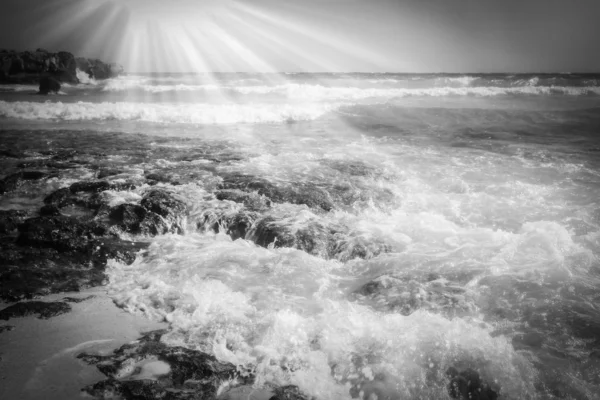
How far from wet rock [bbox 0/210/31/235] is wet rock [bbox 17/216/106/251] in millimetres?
448

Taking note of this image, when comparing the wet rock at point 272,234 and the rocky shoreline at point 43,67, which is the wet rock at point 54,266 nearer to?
the wet rock at point 272,234

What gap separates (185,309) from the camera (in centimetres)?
361

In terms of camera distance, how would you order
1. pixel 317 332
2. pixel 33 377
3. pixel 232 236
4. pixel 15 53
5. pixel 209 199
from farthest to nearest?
pixel 15 53
pixel 209 199
pixel 232 236
pixel 317 332
pixel 33 377

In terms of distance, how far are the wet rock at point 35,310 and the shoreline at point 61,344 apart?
0.20ft

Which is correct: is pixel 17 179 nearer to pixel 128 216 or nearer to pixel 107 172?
pixel 107 172

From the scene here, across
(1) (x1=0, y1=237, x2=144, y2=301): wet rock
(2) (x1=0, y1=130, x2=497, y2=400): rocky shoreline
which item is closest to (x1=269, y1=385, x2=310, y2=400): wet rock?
(2) (x1=0, y1=130, x2=497, y2=400): rocky shoreline

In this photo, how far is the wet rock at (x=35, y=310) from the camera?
326 cm

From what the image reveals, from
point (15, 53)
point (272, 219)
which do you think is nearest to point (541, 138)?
point (272, 219)

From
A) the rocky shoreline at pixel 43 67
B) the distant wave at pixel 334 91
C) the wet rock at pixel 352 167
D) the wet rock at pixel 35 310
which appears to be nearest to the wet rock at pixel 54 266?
the wet rock at pixel 35 310

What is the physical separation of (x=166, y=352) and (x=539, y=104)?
96.5ft

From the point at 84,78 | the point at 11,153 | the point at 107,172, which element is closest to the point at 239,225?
the point at 107,172

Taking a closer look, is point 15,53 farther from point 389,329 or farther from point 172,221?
point 389,329

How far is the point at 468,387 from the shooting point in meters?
2.77

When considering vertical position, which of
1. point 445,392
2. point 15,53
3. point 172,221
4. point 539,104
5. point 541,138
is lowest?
point 445,392
